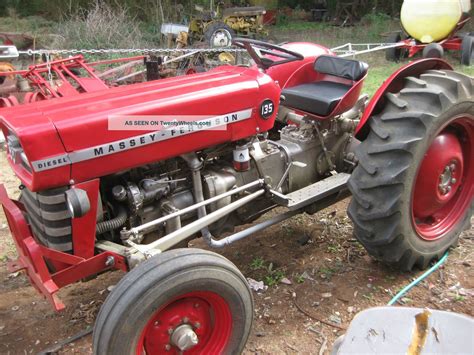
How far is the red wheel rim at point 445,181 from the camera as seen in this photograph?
111 inches

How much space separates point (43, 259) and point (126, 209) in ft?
1.48

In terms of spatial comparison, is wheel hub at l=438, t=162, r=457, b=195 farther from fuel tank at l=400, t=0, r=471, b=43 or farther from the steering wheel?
fuel tank at l=400, t=0, r=471, b=43

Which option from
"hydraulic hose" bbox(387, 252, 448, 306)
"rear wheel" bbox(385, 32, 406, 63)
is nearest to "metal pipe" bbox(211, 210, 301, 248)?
"hydraulic hose" bbox(387, 252, 448, 306)

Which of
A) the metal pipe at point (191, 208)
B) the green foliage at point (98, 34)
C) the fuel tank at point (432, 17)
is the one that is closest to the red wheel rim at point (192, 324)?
the metal pipe at point (191, 208)

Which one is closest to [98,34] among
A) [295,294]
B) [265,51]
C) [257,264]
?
[265,51]

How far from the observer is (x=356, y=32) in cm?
1291

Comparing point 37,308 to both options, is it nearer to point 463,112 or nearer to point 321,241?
point 321,241

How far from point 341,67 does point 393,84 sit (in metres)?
0.48

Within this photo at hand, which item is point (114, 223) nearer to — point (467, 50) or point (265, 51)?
point (265, 51)

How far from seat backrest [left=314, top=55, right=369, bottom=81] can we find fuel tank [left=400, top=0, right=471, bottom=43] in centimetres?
595

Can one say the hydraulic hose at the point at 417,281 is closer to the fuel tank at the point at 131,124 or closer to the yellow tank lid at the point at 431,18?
the fuel tank at the point at 131,124

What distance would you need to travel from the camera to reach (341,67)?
3225 mm

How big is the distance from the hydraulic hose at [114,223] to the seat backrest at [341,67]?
5.85 ft

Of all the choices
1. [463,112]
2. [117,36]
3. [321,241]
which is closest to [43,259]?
[321,241]
